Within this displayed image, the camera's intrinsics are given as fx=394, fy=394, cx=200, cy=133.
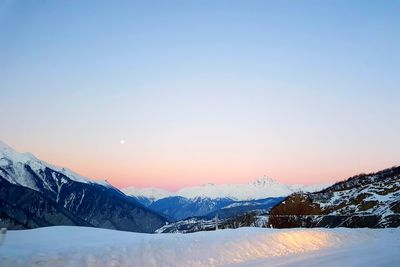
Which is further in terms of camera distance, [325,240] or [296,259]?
[325,240]

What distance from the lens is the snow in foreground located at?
13.1 metres

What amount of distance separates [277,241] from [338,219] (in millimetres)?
22150

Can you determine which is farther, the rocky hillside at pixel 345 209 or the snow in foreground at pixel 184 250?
the rocky hillside at pixel 345 209

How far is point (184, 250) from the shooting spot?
15758mm

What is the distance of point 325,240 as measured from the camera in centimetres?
2133

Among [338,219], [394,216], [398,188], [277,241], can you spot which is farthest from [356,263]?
[398,188]

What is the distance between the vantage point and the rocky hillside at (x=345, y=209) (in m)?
36.2

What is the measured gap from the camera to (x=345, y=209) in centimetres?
5856

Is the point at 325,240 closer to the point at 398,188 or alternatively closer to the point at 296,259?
the point at 296,259

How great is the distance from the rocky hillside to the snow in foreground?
16.3 metres

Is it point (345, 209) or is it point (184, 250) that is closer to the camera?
point (184, 250)

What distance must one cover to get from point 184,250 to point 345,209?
48684 millimetres

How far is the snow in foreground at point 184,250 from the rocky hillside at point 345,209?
16.3 m

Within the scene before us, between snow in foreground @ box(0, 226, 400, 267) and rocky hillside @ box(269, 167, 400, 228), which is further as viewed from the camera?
rocky hillside @ box(269, 167, 400, 228)
